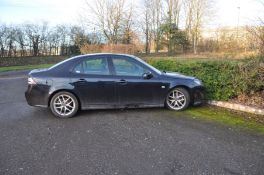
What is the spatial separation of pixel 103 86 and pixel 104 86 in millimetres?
23

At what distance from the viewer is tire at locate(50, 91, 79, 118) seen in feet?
21.4

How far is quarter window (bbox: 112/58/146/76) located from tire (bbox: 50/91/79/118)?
1262mm

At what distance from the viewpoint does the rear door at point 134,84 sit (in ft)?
21.8

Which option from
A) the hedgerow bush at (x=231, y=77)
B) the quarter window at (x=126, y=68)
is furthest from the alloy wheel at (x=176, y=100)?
the hedgerow bush at (x=231, y=77)

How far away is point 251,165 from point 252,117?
2731mm

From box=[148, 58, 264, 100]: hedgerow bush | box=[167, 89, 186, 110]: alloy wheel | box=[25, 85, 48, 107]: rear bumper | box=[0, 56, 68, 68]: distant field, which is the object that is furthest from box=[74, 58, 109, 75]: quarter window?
box=[0, 56, 68, 68]: distant field

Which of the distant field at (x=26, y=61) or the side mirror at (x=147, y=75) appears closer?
the side mirror at (x=147, y=75)

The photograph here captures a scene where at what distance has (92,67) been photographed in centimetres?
667

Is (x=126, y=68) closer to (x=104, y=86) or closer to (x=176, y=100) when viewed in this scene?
(x=104, y=86)

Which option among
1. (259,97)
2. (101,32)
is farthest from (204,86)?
(101,32)

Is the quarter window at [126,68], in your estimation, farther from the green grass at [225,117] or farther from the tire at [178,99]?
the green grass at [225,117]

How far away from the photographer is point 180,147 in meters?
4.62

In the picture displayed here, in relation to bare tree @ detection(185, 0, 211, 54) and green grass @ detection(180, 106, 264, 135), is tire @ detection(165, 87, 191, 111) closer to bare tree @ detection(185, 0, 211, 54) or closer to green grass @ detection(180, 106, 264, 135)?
green grass @ detection(180, 106, 264, 135)

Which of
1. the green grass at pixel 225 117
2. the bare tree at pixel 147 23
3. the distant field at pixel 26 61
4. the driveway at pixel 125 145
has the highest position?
the bare tree at pixel 147 23
